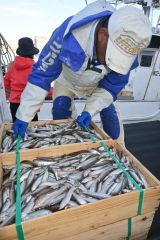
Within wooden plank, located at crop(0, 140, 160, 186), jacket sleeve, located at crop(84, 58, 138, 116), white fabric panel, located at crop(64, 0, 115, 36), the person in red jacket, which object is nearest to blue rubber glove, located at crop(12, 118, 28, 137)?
wooden plank, located at crop(0, 140, 160, 186)

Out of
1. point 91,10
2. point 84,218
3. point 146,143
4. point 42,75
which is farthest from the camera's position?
point 146,143

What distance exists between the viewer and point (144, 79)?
602 cm

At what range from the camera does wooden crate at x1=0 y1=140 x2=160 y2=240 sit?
4.60 ft

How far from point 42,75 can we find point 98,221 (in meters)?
1.44

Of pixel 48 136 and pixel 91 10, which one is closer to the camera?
pixel 91 10

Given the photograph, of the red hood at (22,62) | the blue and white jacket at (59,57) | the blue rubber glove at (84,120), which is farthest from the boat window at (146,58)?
the blue rubber glove at (84,120)

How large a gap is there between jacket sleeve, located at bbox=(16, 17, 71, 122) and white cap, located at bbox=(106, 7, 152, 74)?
591 millimetres

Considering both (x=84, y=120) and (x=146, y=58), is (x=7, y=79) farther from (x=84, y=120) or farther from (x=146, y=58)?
(x=146, y=58)

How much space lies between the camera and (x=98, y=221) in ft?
5.23

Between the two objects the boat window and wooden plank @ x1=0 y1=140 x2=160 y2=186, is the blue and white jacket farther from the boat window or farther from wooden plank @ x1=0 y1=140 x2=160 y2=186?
the boat window

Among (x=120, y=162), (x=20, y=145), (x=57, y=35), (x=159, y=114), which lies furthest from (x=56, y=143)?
(x=159, y=114)

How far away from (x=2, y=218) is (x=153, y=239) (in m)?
1.45

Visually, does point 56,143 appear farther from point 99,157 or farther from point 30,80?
point 30,80

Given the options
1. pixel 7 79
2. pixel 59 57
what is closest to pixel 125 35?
pixel 59 57
